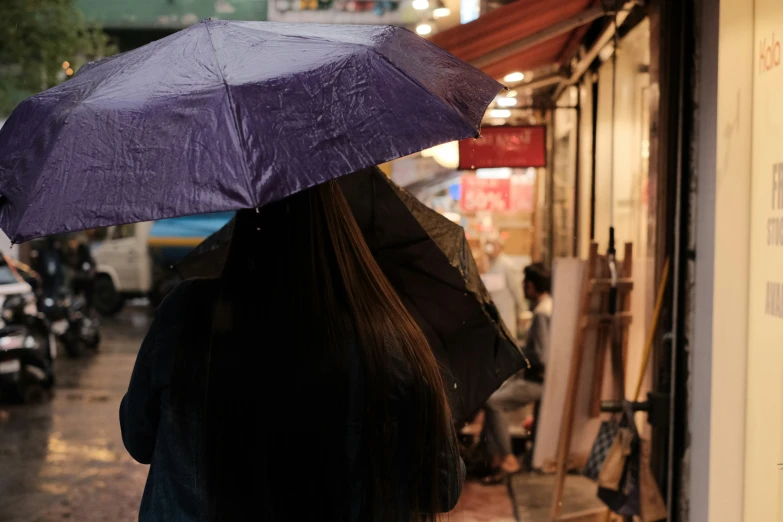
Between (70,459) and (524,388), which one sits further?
(70,459)

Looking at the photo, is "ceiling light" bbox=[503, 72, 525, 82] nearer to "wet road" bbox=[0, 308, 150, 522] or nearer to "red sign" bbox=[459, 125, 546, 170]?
"red sign" bbox=[459, 125, 546, 170]

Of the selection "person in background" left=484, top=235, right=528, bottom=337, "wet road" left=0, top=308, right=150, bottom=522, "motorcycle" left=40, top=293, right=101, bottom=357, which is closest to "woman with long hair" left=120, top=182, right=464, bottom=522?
"wet road" left=0, top=308, right=150, bottom=522

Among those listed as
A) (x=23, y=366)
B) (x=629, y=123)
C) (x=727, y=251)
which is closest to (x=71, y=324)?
(x=23, y=366)

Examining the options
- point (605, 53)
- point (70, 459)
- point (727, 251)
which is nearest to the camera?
point (727, 251)

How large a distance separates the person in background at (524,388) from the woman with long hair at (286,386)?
16.9 ft

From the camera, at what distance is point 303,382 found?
74.5 inches

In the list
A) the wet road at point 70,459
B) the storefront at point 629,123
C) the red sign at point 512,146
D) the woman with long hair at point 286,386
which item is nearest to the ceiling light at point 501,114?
the storefront at point 629,123

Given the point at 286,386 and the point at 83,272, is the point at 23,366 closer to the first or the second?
the point at 83,272

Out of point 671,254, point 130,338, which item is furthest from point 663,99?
point 130,338

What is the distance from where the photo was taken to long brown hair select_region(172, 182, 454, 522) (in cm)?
190

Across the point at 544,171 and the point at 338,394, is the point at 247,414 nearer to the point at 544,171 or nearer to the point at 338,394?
the point at 338,394

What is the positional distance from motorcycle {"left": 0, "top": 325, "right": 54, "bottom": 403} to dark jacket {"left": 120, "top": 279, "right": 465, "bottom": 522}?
8573 mm

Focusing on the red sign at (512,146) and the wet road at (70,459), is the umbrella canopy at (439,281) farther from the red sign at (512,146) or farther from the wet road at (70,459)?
the red sign at (512,146)

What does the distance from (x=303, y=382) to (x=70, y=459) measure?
681 centimetres
